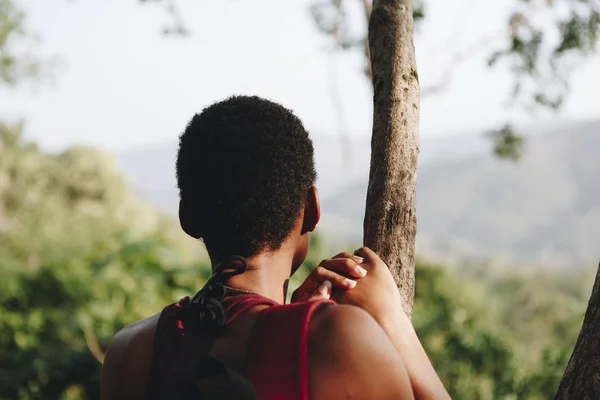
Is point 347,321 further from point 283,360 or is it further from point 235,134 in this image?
point 235,134

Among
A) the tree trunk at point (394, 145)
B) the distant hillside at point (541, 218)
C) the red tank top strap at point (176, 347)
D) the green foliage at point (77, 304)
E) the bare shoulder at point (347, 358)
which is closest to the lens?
the bare shoulder at point (347, 358)

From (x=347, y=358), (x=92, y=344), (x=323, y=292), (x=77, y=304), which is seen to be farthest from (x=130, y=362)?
(x=77, y=304)

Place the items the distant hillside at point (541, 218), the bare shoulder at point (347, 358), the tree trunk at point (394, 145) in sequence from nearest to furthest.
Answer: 1. the bare shoulder at point (347, 358)
2. the tree trunk at point (394, 145)
3. the distant hillside at point (541, 218)

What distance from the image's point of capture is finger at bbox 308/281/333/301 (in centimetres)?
178

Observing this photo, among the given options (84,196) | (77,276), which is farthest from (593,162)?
(77,276)

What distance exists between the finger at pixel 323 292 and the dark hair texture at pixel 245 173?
18cm

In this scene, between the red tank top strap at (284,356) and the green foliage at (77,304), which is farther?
the green foliage at (77,304)

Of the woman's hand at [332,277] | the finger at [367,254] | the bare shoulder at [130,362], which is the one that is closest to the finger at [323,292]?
the woman's hand at [332,277]

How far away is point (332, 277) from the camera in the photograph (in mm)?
1844

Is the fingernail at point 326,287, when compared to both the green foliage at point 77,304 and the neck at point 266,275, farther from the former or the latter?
the green foliage at point 77,304

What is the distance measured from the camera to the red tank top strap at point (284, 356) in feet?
4.76

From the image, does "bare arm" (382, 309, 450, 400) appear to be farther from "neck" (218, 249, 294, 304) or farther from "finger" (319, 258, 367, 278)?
"neck" (218, 249, 294, 304)

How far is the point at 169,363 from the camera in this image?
1.65 metres

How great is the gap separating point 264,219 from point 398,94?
2.46 feet
